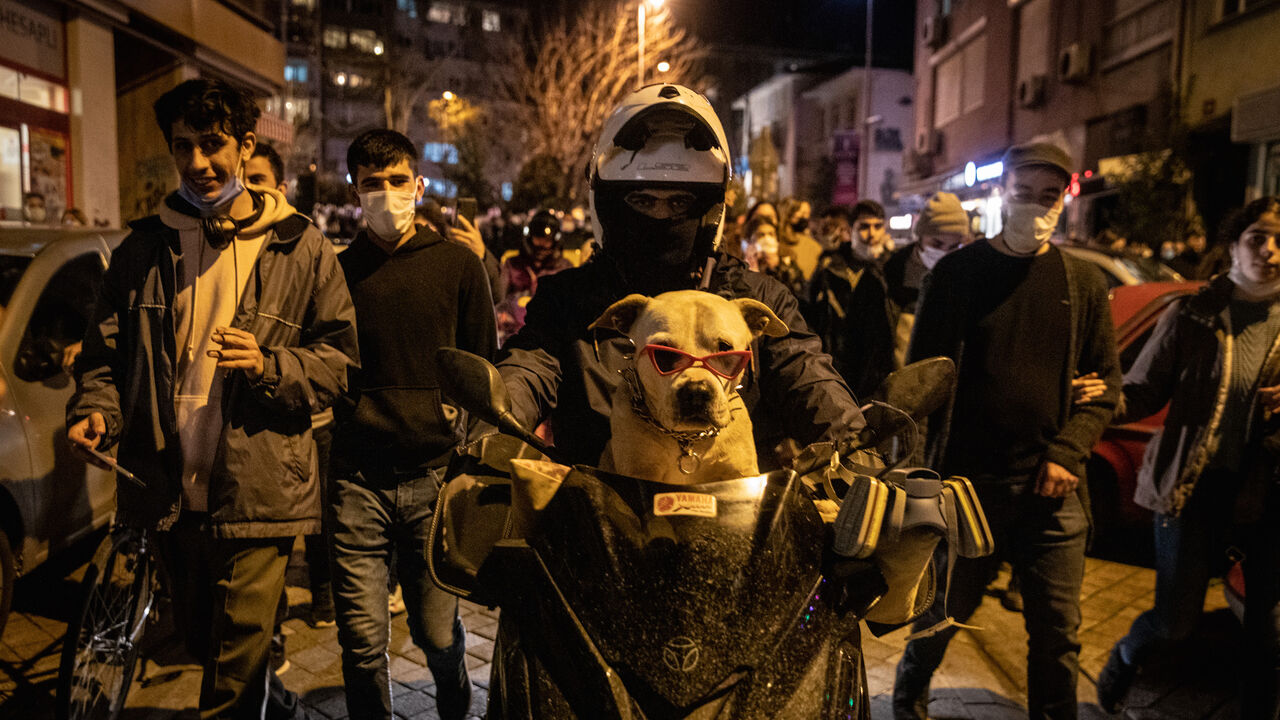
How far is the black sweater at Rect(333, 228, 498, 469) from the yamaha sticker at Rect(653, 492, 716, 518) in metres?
1.68

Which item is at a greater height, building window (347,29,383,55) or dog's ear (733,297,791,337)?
building window (347,29,383,55)

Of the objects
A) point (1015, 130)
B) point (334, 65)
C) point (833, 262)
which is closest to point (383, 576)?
point (833, 262)

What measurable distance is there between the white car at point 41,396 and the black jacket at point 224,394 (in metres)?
1.66

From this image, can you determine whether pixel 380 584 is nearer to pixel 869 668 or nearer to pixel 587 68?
pixel 869 668

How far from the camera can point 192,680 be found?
4.34m

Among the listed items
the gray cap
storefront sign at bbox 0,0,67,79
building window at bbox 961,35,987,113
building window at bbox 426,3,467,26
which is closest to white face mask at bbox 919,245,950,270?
the gray cap

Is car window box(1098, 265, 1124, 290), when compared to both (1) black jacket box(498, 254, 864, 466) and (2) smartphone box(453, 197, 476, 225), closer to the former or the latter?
(2) smartphone box(453, 197, 476, 225)

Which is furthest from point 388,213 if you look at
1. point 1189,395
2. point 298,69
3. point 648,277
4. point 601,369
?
point 298,69

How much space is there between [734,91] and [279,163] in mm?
66258

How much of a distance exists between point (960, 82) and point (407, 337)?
33936 millimetres

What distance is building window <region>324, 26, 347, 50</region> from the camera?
67.1m

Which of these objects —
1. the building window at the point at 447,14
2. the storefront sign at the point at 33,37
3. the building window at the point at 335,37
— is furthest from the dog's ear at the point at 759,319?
the building window at the point at 335,37

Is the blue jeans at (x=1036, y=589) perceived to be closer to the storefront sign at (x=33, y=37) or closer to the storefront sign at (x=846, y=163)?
the storefront sign at (x=33, y=37)

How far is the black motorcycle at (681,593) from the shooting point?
160cm
